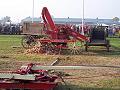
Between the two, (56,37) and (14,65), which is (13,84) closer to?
(14,65)

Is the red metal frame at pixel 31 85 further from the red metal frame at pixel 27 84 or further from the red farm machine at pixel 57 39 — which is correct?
the red farm machine at pixel 57 39

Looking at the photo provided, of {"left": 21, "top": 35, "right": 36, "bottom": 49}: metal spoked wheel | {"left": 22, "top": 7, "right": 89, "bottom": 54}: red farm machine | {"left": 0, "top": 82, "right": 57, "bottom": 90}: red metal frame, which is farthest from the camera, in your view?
{"left": 21, "top": 35, "right": 36, "bottom": 49}: metal spoked wheel

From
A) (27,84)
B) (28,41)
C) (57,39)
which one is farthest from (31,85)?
(28,41)

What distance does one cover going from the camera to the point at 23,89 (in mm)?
8398

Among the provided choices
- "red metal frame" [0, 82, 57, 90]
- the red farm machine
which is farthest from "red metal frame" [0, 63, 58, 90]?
the red farm machine

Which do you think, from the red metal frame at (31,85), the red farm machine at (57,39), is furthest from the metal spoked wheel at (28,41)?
the red metal frame at (31,85)

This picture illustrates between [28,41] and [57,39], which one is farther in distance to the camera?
[28,41]

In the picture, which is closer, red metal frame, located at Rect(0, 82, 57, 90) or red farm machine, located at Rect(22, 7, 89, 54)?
red metal frame, located at Rect(0, 82, 57, 90)

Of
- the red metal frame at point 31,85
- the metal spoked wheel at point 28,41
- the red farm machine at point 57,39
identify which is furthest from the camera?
the metal spoked wheel at point 28,41

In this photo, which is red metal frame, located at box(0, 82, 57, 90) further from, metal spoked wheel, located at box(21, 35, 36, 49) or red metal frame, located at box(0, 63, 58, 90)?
metal spoked wheel, located at box(21, 35, 36, 49)

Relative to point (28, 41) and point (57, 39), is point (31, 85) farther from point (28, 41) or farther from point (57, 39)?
point (28, 41)

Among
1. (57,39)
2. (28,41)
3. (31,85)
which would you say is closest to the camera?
(31,85)

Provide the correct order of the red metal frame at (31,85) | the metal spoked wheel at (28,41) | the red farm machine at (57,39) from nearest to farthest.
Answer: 1. the red metal frame at (31,85)
2. the red farm machine at (57,39)
3. the metal spoked wheel at (28,41)

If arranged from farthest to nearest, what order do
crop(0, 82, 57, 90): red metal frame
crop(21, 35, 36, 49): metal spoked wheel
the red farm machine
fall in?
1. crop(21, 35, 36, 49): metal spoked wheel
2. the red farm machine
3. crop(0, 82, 57, 90): red metal frame
